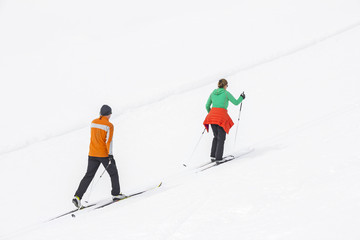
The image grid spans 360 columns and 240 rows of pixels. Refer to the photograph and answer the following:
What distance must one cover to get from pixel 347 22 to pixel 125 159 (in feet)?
45.2

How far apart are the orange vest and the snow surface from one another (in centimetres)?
85

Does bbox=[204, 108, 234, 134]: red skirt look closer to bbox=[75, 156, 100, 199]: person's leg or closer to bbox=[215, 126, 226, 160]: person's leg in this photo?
bbox=[215, 126, 226, 160]: person's leg

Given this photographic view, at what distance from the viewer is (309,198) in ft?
11.8

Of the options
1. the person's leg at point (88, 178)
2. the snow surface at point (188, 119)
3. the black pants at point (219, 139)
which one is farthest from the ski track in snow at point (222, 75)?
the person's leg at point (88, 178)

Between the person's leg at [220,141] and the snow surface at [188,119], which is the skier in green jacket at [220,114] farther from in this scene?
the snow surface at [188,119]

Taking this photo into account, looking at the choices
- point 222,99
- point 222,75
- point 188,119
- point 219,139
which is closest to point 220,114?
point 222,99

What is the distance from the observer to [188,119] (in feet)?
28.5

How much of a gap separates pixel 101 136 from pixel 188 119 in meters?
3.75

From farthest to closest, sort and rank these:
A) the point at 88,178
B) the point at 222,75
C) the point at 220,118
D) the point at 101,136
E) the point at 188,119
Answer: the point at 222,75
the point at 188,119
the point at 220,118
the point at 88,178
the point at 101,136

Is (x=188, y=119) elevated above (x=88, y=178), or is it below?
above

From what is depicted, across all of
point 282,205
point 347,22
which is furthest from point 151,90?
point 347,22

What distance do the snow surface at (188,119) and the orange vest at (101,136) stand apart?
0.85 metres

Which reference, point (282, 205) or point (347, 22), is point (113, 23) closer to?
point (347, 22)

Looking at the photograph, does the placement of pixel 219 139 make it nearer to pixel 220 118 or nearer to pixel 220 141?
pixel 220 141
